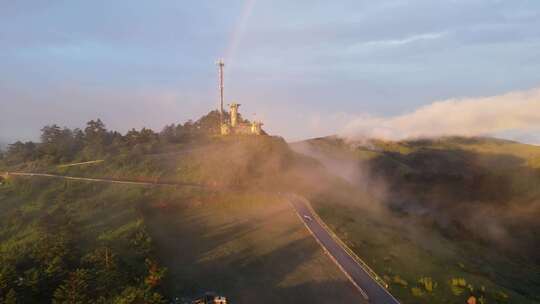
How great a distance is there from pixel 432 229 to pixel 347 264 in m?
25.7

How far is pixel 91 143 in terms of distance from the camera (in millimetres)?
54344

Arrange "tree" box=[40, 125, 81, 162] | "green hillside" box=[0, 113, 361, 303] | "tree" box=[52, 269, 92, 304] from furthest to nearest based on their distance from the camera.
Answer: "tree" box=[40, 125, 81, 162]
"green hillside" box=[0, 113, 361, 303]
"tree" box=[52, 269, 92, 304]

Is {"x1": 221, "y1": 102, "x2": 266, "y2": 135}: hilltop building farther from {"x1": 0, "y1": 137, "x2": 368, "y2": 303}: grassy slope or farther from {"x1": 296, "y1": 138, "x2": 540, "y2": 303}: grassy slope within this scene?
{"x1": 296, "y1": 138, "x2": 540, "y2": 303}: grassy slope

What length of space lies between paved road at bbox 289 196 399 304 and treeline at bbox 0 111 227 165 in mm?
28781

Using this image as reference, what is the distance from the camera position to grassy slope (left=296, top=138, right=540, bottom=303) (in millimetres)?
26297

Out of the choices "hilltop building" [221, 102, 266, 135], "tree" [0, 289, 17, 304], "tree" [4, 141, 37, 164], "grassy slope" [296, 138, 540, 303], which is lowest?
"grassy slope" [296, 138, 540, 303]

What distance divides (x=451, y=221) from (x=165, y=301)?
1840 inches

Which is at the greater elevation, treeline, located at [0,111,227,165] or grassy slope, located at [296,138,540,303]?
treeline, located at [0,111,227,165]

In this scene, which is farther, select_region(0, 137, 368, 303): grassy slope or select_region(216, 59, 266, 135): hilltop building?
select_region(216, 59, 266, 135): hilltop building

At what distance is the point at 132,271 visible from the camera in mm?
20484

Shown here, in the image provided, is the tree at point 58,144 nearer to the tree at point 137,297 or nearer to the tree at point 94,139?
the tree at point 94,139

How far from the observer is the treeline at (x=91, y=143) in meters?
Result: 49.3

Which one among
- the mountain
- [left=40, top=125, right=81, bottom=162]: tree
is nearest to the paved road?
the mountain

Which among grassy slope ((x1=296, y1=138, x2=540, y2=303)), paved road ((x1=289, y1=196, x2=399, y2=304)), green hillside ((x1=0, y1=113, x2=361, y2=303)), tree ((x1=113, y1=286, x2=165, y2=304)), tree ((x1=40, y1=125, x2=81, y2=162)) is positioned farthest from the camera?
tree ((x1=40, y1=125, x2=81, y2=162))
